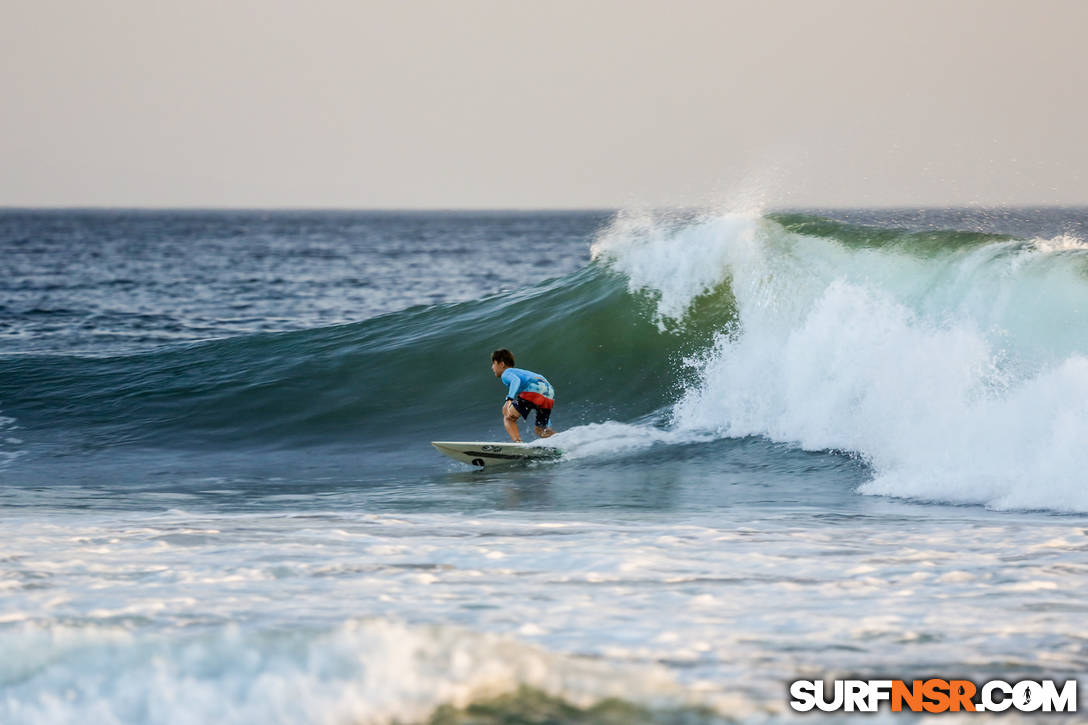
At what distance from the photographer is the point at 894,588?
18.7 feet

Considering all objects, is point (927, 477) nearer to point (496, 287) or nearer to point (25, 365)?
point (25, 365)

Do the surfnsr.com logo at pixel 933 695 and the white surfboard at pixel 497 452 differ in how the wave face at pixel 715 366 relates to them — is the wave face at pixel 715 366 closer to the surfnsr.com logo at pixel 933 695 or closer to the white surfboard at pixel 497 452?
the white surfboard at pixel 497 452

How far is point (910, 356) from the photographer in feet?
34.1

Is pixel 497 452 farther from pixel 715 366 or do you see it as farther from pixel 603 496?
pixel 715 366

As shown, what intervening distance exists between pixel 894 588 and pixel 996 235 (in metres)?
8.87

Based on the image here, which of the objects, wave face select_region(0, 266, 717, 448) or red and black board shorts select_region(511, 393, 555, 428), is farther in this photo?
wave face select_region(0, 266, 717, 448)

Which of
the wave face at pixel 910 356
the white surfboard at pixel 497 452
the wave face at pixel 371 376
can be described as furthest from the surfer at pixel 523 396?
the wave face at pixel 371 376

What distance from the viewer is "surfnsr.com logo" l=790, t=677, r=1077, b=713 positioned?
420cm

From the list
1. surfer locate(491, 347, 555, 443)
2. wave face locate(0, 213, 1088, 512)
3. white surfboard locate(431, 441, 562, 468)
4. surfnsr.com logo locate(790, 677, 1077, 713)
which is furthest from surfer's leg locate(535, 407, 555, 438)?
surfnsr.com logo locate(790, 677, 1077, 713)

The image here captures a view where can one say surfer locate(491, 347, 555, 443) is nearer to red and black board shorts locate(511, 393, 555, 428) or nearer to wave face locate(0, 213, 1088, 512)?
red and black board shorts locate(511, 393, 555, 428)

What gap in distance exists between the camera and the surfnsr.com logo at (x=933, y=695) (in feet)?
13.8

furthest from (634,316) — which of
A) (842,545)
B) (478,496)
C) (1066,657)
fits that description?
(1066,657)

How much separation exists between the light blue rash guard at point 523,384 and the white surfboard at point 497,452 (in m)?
0.63

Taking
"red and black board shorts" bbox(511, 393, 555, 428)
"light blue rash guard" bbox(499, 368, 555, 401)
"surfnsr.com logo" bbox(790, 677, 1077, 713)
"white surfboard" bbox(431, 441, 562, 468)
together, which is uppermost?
"light blue rash guard" bbox(499, 368, 555, 401)
